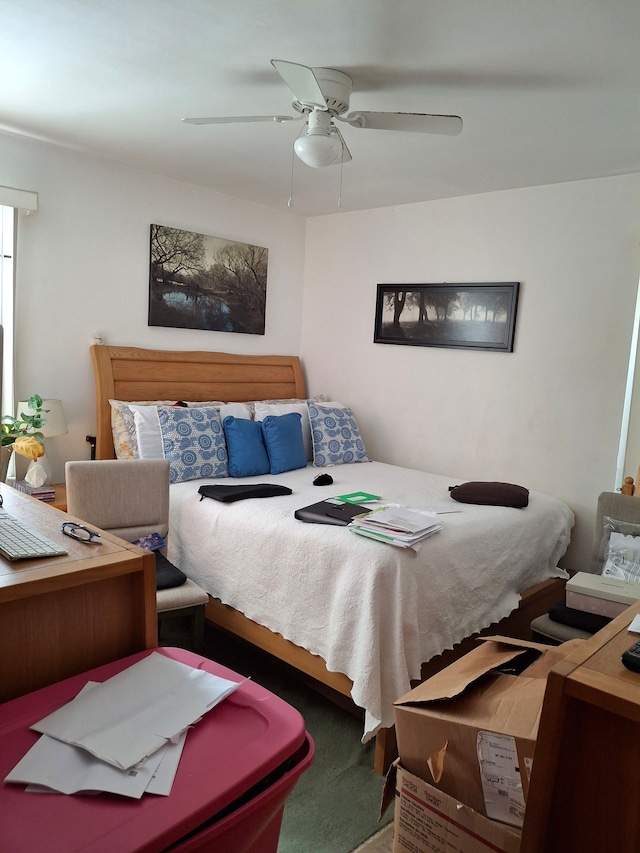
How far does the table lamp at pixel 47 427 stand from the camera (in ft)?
10.4

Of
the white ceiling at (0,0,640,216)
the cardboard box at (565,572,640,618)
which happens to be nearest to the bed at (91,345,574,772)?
the cardboard box at (565,572,640,618)

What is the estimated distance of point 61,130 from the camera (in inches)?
124

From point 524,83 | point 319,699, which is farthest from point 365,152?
point 319,699

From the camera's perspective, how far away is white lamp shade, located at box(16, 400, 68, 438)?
3275 millimetres

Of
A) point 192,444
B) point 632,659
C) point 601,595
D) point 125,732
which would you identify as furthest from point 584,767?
point 192,444

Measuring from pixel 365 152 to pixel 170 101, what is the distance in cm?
104

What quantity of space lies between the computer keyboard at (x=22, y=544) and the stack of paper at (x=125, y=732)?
27 cm

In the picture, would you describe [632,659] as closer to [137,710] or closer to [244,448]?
[137,710]

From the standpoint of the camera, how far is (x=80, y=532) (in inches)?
51.2

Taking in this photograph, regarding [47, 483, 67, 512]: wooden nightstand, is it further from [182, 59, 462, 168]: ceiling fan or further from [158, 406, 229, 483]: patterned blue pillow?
[182, 59, 462, 168]: ceiling fan

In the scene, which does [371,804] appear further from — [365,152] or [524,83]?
[365,152]

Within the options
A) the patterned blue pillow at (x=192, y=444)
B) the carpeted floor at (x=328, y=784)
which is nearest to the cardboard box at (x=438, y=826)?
the carpeted floor at (x=328, y=784)

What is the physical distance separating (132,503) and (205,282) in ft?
6.78

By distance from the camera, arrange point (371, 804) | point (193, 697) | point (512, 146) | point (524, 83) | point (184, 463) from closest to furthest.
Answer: point (193, 697) < point (371, 804) < point (524, 83) < point (512, 146) < point (184, 463)
